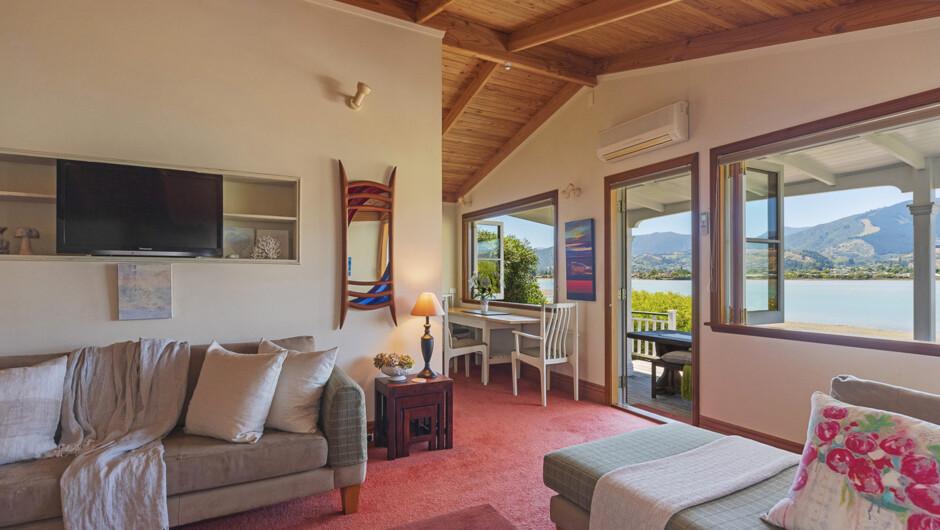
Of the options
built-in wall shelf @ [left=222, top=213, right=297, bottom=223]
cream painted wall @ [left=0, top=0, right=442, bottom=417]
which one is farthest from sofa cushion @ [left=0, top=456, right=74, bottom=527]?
built-in wall shelf @ [left=222, top=213, right=297, bottom=223]

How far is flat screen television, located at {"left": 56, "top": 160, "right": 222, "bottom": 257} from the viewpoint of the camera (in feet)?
8.71

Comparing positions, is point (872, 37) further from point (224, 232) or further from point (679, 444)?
point (224, 232)

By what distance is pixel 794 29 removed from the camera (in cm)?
306

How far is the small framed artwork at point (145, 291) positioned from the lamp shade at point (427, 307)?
160 cm

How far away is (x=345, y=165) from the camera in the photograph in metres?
3.50

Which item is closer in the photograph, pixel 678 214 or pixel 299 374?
pixel 299 374

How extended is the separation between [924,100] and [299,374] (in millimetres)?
3697

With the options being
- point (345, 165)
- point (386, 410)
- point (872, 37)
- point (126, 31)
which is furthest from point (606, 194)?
point (126, 31)

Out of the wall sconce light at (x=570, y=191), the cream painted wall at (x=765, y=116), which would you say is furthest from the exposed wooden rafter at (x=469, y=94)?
the wall sconce light at (x=570, y=191)

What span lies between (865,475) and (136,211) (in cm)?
359

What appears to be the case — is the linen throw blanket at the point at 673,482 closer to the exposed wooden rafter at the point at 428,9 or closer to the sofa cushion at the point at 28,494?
the sofa cushion at the point at 28,494

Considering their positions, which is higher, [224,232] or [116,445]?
[224,232]

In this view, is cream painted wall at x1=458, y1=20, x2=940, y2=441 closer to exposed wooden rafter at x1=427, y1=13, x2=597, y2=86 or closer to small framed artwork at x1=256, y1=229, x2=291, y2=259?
exposed wooden rafter at x1=427, y1=13, x2=597, y2=86

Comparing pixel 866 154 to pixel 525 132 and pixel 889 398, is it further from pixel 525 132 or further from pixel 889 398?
pixel 525 132
